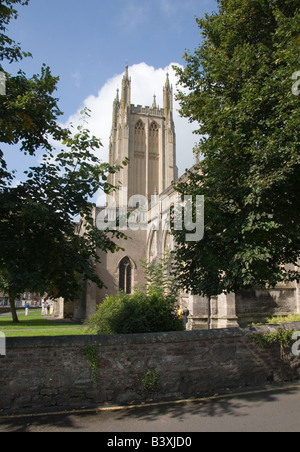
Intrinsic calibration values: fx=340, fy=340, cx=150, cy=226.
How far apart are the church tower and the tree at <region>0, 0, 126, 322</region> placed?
44.4m

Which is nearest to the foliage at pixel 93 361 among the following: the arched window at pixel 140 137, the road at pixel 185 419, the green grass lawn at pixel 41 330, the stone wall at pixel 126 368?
the stone wall at pixel 126 368

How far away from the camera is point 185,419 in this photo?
16.5 ft

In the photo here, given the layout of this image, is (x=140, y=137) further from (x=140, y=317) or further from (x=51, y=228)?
(x=51, y=228)

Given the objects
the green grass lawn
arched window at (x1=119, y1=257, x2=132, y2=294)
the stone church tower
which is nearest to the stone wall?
the green grass lawn

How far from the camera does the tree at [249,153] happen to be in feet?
22.0

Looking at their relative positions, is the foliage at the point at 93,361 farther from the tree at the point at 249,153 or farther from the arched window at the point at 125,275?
the arched window at the point at 125,275

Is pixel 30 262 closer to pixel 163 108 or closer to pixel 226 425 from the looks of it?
pixel 226 425

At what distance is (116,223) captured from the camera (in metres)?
6.69

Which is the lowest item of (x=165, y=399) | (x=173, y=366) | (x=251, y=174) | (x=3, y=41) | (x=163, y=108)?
(x=165, y=399)

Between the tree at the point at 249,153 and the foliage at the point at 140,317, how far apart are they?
1.58 metres

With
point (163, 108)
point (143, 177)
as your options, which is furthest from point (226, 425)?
point (163, 108)

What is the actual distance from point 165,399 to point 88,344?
1.68 meters

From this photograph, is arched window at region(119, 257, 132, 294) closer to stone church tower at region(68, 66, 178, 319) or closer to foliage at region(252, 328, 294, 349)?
stone church tower at region(68, 66, 178, 319)

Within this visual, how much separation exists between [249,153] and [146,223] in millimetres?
28247
